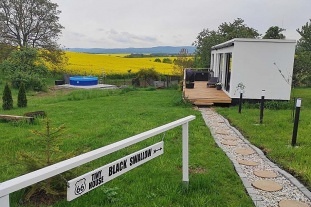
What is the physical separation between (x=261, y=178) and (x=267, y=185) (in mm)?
267

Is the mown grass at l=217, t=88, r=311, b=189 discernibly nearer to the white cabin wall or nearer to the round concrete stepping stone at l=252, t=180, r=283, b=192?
the round concrete stepping stone at l=252, t=180, r=283, b=192

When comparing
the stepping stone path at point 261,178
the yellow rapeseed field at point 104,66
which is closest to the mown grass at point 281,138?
the stepping stone path at point 261,178

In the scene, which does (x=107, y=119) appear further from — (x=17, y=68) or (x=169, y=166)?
(x=17, y=68)

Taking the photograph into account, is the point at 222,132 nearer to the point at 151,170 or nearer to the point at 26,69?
the point at 151,170

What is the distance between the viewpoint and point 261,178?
14.1ft

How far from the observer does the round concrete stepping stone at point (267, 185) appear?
3.92 meters

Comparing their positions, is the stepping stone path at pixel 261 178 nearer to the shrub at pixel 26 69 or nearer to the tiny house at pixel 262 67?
the tiny house at pixel 262 67

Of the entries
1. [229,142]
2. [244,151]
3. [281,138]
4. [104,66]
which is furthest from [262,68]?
[104,66]

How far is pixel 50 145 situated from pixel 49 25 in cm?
2935

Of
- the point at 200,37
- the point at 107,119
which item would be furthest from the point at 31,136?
the point at 200,37

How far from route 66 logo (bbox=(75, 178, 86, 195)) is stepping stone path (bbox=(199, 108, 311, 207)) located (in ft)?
7.16

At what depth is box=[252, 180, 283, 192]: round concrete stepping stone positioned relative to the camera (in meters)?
3.92

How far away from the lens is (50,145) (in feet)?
13.0

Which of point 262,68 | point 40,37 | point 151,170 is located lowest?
point 151,170
